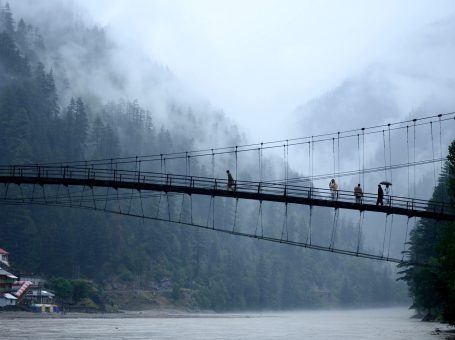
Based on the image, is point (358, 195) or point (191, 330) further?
point (191, 330)

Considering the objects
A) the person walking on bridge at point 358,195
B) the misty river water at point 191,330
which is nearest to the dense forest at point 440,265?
the misty river water at point 191,330

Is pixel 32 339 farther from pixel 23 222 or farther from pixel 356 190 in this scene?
pixel 23 222

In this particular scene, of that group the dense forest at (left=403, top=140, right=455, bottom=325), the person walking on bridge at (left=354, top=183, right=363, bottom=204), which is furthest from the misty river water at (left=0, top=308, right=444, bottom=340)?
the person walking on bridge at (left=354, top=183, right=363, bottom=204)

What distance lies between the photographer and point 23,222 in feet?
583

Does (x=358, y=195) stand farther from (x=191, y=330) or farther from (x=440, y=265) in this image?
(x=191, y=330)

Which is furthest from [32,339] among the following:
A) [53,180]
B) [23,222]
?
[23,222]

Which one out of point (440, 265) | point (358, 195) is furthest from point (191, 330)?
point (358, 195)

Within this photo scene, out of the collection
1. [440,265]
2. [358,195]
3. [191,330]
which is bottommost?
[191,330]

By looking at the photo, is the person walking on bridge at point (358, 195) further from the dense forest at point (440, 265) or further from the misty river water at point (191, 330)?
the misty river water at point (191, 330)

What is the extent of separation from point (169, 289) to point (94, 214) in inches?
1101

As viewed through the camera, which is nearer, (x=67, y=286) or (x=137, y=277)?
(x=67, y=286)

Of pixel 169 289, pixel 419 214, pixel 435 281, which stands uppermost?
pixel 419 214

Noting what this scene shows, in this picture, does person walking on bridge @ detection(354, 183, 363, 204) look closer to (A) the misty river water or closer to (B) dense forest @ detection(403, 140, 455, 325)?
(B) dense forest @ detection(403, 140, 455, 325)

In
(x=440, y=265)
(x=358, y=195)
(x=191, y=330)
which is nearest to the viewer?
(x=358, y=195)
